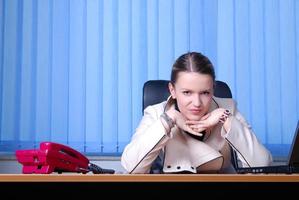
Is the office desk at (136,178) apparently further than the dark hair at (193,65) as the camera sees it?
No

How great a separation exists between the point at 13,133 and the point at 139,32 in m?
0.84

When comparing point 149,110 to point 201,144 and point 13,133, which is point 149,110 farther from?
point 13,133

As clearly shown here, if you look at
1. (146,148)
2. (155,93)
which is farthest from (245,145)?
(155,93)

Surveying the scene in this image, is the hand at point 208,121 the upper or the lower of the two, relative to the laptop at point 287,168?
upper

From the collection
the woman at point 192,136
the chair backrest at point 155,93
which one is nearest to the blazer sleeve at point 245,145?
the woman at point 192,136

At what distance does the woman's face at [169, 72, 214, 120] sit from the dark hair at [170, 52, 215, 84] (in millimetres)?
17

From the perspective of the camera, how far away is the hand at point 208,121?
1350 mm

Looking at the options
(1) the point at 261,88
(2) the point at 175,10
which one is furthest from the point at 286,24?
(2) the point at 175,10

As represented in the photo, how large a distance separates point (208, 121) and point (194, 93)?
0.10 meters
